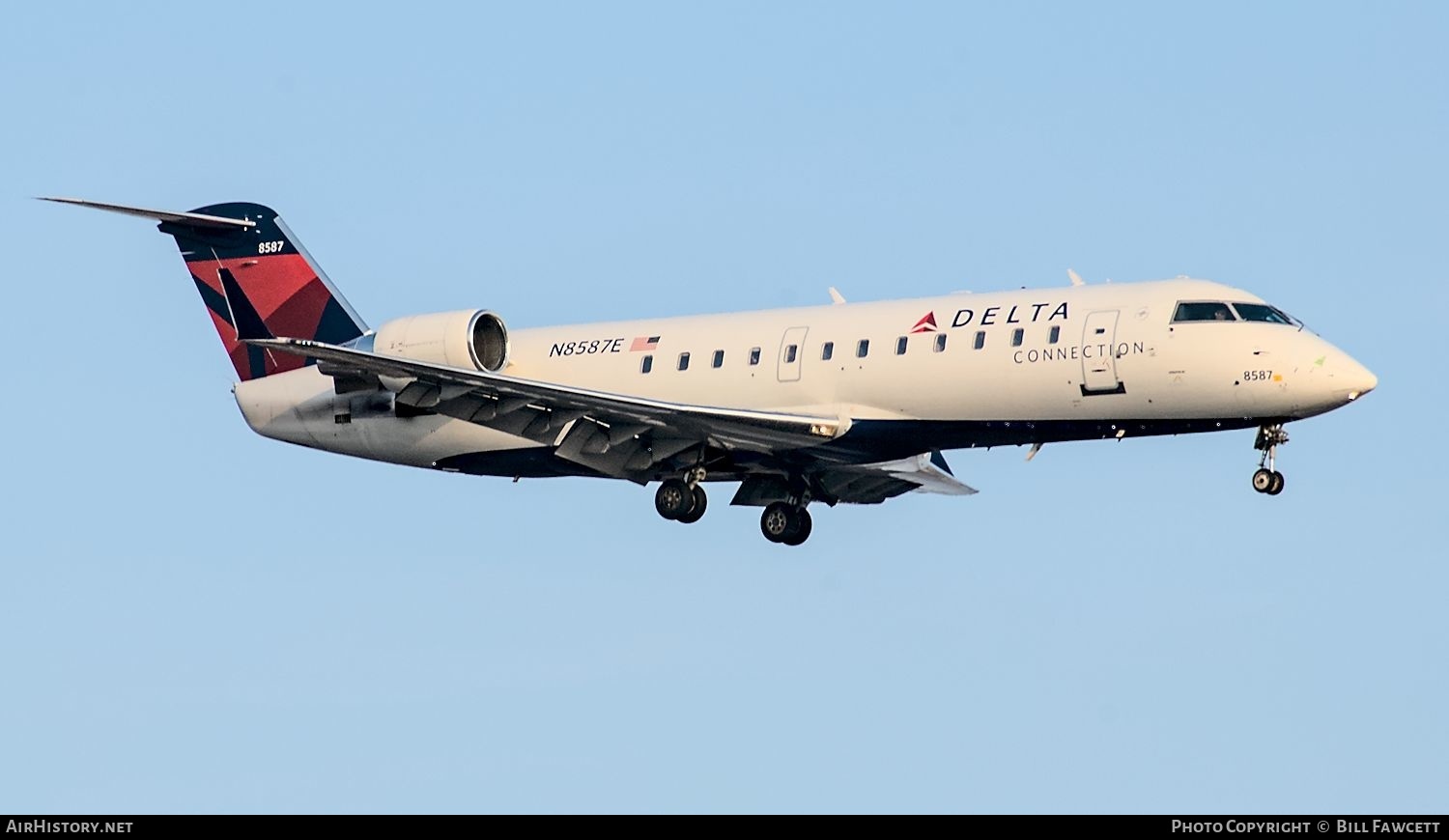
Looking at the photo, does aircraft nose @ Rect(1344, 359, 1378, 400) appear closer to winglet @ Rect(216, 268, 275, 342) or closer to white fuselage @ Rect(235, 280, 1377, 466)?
white fuselage @ Rect(235, 280, 1377, 466)

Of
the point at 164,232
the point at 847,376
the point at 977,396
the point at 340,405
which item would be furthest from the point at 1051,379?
the point at 164,232

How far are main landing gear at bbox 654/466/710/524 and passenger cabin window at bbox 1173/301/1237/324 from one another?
7.33 meters

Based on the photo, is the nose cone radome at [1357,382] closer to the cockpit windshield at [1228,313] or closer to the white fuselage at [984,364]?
the white fuselage at [984,364]

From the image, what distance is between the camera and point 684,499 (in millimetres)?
33406

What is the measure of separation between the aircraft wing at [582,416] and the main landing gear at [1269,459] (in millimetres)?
5494

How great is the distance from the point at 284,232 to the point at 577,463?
7328 millimetres

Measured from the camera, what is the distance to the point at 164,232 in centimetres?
3797

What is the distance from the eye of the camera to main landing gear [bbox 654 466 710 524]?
33.4m

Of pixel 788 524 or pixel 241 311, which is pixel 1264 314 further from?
pixel 241 311

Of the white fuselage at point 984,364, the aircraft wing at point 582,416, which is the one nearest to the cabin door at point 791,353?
the white fuselage at point 984,364

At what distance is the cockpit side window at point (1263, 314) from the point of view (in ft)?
98.5

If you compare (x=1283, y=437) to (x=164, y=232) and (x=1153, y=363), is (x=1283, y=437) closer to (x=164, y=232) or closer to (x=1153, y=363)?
(x=1153, y=363)

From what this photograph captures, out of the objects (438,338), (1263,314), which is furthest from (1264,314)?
(438,338)

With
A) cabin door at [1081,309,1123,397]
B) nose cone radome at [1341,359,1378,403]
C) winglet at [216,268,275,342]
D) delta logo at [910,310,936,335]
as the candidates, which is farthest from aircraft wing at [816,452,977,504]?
winglet at [216,268,275,342]
